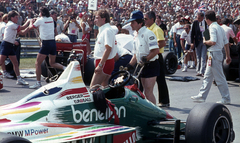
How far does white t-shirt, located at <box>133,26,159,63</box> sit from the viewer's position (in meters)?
5.86

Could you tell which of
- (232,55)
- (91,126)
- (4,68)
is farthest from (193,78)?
(91,126)

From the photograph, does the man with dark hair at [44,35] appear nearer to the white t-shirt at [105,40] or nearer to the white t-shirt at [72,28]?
the white t-shirt at [105,40]

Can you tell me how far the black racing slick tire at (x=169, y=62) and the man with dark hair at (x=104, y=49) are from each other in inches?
219

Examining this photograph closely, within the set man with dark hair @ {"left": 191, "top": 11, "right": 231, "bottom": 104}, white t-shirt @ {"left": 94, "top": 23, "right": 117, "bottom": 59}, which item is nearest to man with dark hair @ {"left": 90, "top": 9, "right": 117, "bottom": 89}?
white t-shirt @ {"left": 94, "top": 23, "right": 117, "bottom": 59}

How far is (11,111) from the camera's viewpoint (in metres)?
3.42

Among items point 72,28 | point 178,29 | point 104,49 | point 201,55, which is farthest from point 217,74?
point 72,28

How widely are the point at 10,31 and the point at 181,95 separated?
4.98 m

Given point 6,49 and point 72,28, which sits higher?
point 72,28

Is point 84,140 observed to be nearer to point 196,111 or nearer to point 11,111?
point 11,111

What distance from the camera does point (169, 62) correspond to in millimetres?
11469

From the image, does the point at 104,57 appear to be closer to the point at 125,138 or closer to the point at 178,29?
the point at 125,138

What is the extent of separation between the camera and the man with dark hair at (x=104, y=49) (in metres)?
5.77

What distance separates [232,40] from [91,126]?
29.1 feet

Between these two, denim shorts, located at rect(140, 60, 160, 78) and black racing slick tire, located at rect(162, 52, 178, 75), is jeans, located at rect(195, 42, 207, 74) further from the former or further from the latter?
denim shorts, located at rect(140, 60, 160, 78)
